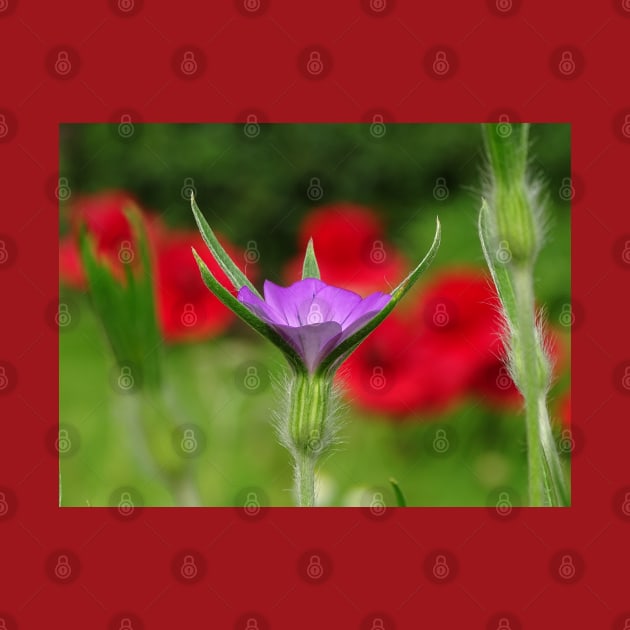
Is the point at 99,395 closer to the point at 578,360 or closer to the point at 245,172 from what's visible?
the point at 245,172

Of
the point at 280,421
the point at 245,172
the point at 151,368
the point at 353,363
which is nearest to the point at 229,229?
the point at 245,172

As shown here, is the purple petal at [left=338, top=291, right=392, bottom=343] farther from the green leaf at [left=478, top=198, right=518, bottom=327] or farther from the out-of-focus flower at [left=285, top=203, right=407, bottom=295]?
the out-of-focus flower at [left=285, top=203, right=407, bottom=295]

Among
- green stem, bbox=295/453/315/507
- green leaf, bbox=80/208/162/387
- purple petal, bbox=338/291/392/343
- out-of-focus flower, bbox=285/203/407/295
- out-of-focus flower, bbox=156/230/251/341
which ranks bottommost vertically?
green stem, bbox=295/453/315/507

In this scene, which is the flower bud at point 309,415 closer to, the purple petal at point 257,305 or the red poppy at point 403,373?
the purple petal at point 257,305

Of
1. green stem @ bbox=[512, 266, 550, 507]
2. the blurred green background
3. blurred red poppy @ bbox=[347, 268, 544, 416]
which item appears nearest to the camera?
green stem @ bbox=[512, 266, 550, 507]

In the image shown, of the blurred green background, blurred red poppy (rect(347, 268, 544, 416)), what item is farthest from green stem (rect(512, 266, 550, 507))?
blurred red poppy (rect(347, 268, 544, 416))

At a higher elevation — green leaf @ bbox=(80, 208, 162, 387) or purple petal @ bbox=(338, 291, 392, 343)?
green leaf @ bbox=(80, 208, 162, 387)

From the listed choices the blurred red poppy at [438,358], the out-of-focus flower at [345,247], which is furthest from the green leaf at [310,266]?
the out-of-focus flower at [345,247]
